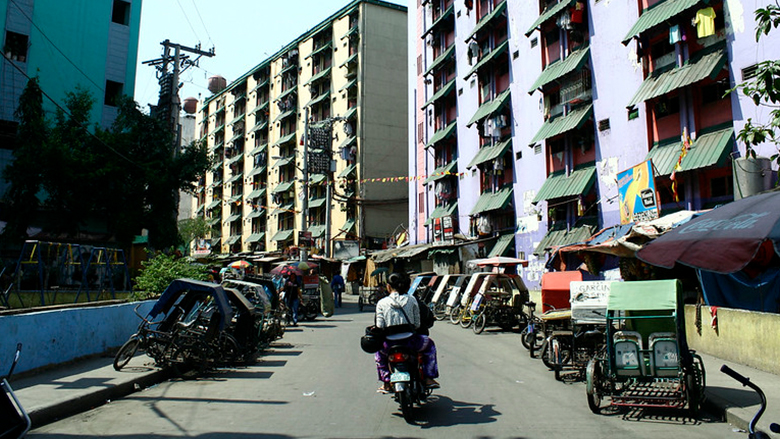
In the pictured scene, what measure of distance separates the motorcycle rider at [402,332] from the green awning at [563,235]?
17000 mm

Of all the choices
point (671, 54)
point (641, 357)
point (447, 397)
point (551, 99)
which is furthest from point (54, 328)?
point (551, 99)

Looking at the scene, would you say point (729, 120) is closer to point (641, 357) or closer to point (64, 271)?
point (641, 357)

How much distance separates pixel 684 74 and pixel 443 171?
2006cm

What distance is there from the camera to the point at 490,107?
101ft

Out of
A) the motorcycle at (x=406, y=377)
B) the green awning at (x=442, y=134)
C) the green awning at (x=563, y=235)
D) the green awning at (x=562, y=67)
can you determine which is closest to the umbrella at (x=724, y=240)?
the motorcycle at (x=406, y=377)

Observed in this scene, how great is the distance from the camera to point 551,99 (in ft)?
87.5

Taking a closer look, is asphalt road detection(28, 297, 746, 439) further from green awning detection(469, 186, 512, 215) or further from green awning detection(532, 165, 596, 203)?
green awning detection(469, 186, 512, 215)

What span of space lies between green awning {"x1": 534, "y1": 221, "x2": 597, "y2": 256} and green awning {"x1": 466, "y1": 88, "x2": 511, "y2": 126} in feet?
25.6

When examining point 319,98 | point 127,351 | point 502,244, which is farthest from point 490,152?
point 319,98

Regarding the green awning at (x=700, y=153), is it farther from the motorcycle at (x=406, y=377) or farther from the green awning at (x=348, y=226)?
the green awning at (x=348, y=226)

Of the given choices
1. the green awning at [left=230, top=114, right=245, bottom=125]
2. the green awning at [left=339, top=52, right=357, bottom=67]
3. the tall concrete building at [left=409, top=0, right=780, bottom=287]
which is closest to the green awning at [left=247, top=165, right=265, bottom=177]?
the green awning at [left=230, top=114, right=245, bottom=125]

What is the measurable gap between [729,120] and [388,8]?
3979 centimetres

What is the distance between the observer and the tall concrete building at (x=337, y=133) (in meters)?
48.8

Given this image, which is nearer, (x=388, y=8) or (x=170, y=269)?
(x=170, y=269)
